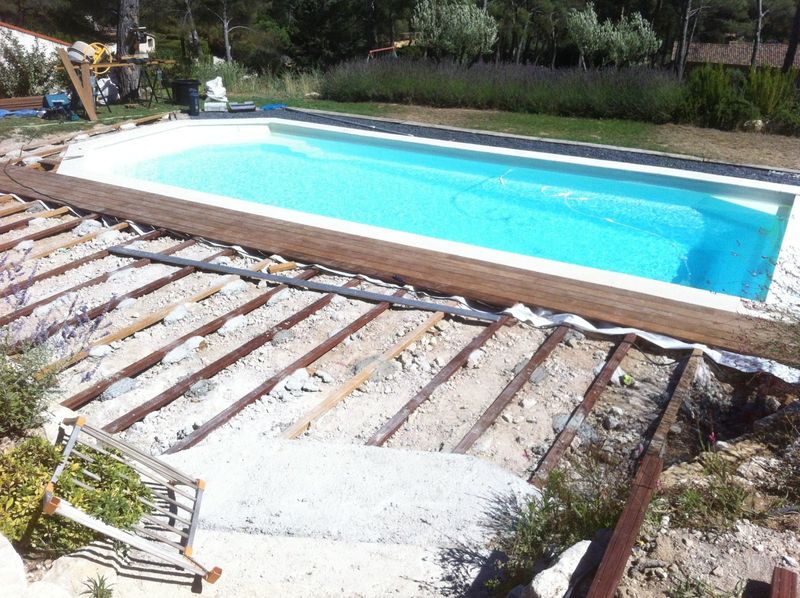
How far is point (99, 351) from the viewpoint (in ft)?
14.9

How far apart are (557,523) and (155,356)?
110 inches

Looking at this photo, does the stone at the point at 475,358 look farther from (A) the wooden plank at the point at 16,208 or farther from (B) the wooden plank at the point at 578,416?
(A) the wooden plank at the point at 16,208

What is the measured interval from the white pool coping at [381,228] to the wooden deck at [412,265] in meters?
0.13

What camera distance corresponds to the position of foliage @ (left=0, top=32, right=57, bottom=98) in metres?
13.0

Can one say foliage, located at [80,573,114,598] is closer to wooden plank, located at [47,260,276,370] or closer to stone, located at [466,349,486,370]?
wooden plank, located at [47,260,276,370]

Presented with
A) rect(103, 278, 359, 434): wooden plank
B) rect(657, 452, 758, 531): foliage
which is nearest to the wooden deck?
rect(103, 278, 359, 434): wooden plank

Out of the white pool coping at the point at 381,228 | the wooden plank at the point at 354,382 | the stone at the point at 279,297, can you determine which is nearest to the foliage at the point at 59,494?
the wooden plank at the point at 354,382

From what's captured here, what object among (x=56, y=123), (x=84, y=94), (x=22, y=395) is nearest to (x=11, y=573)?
(x=22, y=395)

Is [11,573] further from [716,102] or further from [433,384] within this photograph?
[716,102]

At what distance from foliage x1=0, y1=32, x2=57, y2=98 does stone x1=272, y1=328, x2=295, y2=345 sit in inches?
434

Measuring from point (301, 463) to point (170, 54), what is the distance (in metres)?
21.0

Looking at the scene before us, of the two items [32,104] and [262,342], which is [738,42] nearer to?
[32,104]

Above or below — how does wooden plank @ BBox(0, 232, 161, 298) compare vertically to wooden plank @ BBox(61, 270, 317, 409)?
above

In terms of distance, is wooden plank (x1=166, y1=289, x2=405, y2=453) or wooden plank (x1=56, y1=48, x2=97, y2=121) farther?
wooden plank (x1=56, y1=48, x2=97, y2=121)
